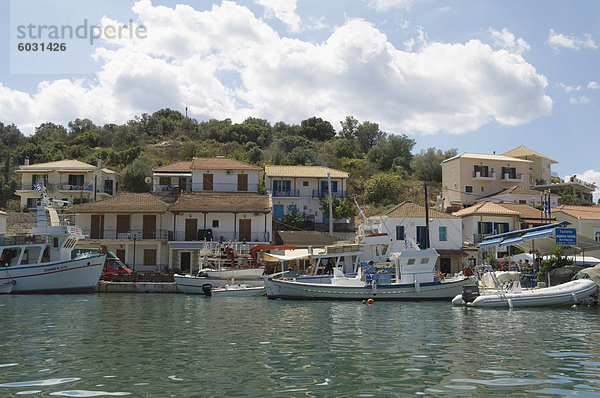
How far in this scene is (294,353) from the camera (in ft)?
42.5

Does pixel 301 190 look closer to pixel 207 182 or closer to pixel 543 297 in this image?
pixel 207 182

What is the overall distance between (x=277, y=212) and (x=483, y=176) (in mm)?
24951

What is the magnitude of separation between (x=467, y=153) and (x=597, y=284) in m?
38.1

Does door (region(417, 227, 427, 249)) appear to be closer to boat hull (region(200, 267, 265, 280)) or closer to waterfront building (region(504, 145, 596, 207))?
boat hull (region(200, 267, 265, 280))

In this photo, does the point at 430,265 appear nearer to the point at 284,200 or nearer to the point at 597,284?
the point at 597,284

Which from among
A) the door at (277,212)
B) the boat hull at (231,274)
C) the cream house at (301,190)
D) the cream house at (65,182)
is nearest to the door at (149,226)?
the boat hull at (231,274)

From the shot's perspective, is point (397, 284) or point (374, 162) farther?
point (374, 162)

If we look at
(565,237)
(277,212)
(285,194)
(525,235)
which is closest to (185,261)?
(277,212)

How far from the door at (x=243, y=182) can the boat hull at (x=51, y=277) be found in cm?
1962

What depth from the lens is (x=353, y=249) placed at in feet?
110

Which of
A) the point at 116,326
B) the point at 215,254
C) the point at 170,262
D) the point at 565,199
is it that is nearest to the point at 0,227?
the point at 170,262

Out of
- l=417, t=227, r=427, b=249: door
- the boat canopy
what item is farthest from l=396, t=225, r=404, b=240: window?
the boat canopy

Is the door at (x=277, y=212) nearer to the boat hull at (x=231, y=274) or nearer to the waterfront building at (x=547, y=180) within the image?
the boat hull at (x=231, y=274)

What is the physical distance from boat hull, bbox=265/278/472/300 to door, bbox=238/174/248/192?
71.0ft
